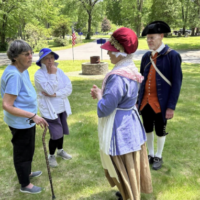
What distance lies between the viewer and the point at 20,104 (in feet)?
7.50

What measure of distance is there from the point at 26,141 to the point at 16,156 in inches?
9.2

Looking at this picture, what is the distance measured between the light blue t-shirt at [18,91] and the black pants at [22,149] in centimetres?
12

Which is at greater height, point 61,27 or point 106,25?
point 106,25

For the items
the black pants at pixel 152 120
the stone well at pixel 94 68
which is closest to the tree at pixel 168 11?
the stone well at pixel 94 68

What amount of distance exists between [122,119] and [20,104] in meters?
1.16

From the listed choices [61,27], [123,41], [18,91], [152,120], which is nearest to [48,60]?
[18,91]

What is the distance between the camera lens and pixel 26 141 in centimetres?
250

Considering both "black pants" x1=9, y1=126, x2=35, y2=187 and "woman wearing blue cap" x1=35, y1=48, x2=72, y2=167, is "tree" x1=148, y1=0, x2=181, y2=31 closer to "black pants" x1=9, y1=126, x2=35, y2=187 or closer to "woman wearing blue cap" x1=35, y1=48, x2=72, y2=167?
"woman wearing blue cap" x1=35, y1=48, x2=72, y2=167

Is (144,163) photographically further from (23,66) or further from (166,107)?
(23,66)

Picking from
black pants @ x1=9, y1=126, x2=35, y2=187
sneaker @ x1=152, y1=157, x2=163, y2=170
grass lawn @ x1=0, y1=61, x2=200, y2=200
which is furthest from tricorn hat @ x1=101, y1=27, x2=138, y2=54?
sneaker @ x1=152, y1=157, x2=163, y2=170

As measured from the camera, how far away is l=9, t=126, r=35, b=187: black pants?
2450mm

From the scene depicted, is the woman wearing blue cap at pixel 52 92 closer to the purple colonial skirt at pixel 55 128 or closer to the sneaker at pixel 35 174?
the purple colonial skirt at pixel 55 128

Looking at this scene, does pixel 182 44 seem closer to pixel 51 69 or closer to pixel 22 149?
pixel 51 69

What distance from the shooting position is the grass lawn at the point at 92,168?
2680 mm
